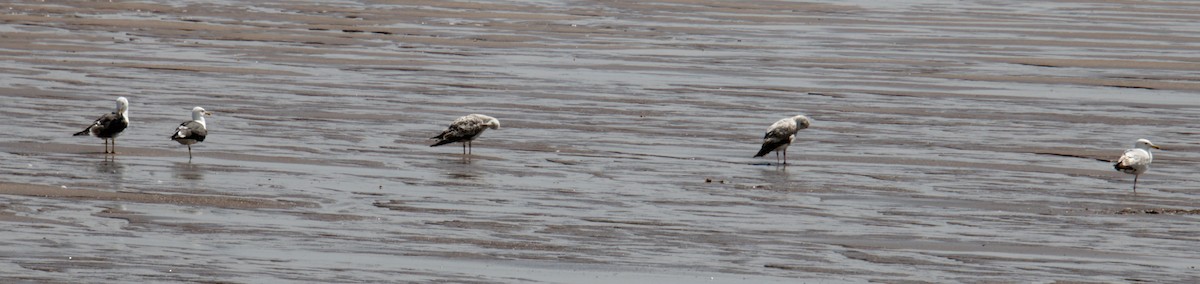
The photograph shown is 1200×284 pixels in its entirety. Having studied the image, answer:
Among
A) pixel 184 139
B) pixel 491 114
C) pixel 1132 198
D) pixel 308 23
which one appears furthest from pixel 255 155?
pixel 308 23

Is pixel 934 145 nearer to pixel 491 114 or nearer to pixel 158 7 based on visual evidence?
pixel 491 114

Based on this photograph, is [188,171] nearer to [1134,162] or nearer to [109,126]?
[109,126]

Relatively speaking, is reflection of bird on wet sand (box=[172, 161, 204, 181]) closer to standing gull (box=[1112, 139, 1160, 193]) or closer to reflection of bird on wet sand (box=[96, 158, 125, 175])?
reflection of bird on wet sand (box=[96, 158, 125, 175])

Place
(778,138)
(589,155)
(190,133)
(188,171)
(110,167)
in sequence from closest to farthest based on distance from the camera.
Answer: (188,171), (110,167), (190,133), (778,138), (589,155)

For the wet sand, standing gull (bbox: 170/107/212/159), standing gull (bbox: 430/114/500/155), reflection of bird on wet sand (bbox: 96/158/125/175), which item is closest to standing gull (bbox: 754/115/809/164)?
the wet sand

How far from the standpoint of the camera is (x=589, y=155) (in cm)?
1834

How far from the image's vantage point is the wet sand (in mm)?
12875

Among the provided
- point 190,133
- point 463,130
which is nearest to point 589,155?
point 463,130

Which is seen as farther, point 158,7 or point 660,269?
point 158,7

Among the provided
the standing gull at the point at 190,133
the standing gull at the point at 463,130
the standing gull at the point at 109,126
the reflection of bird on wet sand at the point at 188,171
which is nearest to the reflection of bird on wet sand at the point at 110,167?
the standing gull at the point at 109,126

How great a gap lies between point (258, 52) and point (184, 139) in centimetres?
1175

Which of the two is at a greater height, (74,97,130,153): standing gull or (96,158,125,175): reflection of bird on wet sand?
(74,97,130,153): standing gull

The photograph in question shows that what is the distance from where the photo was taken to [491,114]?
21797 millimetres

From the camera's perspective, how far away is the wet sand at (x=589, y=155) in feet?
42.2
